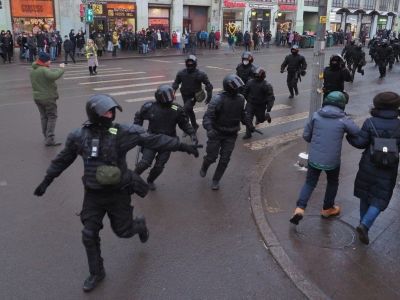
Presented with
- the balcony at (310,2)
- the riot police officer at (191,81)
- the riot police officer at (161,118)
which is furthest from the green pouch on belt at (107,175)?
the balcony at (310,2)

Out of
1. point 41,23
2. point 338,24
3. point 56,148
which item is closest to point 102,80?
point 56,148

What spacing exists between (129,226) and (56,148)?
4702 millimetres

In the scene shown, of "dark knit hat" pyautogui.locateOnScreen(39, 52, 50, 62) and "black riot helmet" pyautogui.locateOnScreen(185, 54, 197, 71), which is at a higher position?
"dark knit hat" pyautogui.locateOnScreen(39, 52, 50, 62)

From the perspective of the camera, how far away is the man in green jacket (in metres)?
8.37

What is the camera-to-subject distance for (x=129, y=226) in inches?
173

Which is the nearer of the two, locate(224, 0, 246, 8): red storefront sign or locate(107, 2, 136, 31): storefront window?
locate(107, 2, 136, 31): storefront window

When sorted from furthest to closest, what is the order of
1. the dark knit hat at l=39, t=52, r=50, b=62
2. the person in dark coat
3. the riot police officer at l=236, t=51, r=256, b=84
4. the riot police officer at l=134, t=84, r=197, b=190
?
1. the riot police officer at l=236, t=51, r=256, b=84
2. the dark knit hat at l=39, t=52, r=50, b=62
3. the riot police officer at l=134, t=84, r=197, b=190
4. the person in dark coat

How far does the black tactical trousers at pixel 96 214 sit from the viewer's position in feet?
13.4

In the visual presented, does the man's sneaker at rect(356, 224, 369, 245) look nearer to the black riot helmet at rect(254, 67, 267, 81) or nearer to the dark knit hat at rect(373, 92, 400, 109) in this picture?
the dark knit hat at rect(373, 92, 400, 109)

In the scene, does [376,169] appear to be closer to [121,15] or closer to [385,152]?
[385,152]

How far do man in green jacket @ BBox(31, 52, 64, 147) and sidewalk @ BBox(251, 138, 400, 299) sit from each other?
426 centimetres

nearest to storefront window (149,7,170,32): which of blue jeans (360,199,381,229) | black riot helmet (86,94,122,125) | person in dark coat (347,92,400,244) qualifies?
person in dark coat (347,92,400,244)

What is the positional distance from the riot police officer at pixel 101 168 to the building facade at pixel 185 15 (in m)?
17.2

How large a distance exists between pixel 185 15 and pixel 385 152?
3582 centimetres
